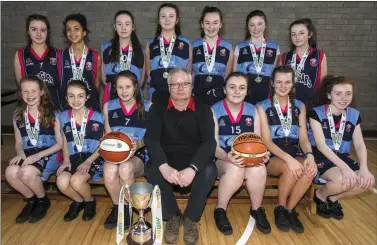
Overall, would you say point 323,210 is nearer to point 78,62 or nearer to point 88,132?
point 88,132

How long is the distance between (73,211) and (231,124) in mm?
1715

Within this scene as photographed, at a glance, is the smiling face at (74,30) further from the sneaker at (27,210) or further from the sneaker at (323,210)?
the sneaker at (323,210)

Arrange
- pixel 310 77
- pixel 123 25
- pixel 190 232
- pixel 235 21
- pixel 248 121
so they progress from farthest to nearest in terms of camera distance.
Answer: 1. pixel 235 21
2. pixel 310 77
3. pixel 123 25
4. pixel 248 121
5. pixel 190 232

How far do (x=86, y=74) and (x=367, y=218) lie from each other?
3307mm

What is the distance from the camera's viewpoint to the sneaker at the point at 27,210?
3077mm

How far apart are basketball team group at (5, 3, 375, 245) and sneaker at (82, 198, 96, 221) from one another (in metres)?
0.01

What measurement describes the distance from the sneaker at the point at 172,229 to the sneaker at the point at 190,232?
0.23 feet

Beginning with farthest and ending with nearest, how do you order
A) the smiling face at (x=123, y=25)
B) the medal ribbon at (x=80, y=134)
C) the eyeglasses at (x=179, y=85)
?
the smiling face at (x=123, y=25) < the medal ribbon at (x=80, y=134) < the eyeglasses at (x=179, y=85)

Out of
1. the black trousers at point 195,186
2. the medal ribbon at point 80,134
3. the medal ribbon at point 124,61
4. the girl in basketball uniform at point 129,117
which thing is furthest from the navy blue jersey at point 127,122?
the medal ribbon at point 124,61

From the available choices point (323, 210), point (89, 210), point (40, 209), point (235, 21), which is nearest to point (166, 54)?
point (89, 210)

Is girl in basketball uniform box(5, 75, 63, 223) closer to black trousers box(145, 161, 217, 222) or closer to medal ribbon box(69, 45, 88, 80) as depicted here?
medal ribbon box(69, 45, 88, 80)

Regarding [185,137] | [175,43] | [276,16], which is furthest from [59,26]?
→ [185,137]

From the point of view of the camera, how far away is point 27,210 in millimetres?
3162

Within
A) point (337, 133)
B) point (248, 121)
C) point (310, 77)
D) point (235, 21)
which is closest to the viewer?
point (248, 121)
